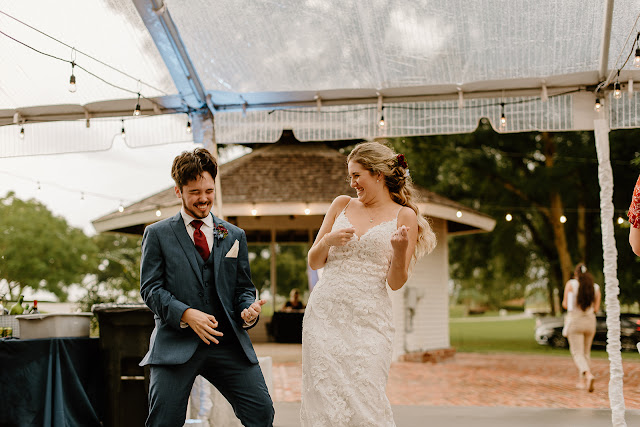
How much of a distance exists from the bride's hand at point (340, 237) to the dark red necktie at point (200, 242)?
2.25 ft

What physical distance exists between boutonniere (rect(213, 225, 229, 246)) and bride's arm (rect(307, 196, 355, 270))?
50 cm

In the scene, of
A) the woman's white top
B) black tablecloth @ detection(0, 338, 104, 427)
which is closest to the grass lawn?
the woman's white top

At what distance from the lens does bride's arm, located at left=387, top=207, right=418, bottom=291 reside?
3639 mm

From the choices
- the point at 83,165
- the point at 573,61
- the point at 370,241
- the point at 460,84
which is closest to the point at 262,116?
the point at 460,84

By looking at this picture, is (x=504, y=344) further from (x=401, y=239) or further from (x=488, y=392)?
(x=401, y=239)

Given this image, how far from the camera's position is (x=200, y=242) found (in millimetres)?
3738

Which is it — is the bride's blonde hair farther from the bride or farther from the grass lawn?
the grass lawn

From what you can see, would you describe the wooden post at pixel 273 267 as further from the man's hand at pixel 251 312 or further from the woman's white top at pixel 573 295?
the man's hand at pixel 251 312

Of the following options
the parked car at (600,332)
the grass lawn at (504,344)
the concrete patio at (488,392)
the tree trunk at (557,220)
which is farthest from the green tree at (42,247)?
the tree trunk at (557,220)

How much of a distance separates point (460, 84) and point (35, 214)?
43742 millimetres

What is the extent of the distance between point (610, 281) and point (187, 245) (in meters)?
4.50

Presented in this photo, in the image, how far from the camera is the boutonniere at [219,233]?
3779 mm

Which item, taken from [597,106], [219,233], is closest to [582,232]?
[597,106]

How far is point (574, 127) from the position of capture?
6891 mm
